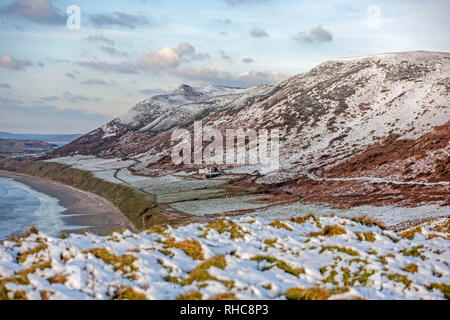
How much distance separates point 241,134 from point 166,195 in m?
61.8

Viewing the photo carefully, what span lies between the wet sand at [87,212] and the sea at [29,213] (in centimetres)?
169

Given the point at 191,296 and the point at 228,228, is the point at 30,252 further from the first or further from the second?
the point at 228,228

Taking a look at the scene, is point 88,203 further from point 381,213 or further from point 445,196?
point 445,196

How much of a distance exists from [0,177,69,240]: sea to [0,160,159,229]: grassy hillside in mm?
11581

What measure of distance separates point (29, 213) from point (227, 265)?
70645mm

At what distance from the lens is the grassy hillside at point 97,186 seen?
62156mm

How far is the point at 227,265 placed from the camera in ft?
34.3

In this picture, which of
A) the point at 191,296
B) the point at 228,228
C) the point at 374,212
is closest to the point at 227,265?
the point at 191,296

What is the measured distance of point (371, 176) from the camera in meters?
66.2

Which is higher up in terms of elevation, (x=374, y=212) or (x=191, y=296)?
(x=191, y=296)

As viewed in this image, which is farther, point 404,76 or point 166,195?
point 404,76
